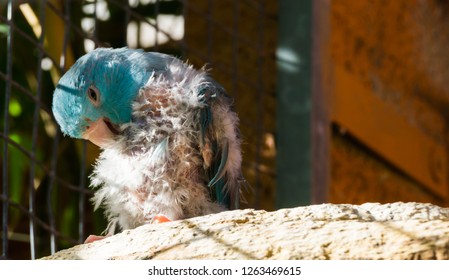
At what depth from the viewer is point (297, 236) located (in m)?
1.46

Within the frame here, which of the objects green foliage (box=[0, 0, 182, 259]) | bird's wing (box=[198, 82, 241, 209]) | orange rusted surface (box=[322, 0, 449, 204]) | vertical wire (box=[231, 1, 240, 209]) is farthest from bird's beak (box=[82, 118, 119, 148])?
orange rusted surface (box=[322, 0, 449, 204])

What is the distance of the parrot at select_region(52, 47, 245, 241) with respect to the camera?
6.50 feet

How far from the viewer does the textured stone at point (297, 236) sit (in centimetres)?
138

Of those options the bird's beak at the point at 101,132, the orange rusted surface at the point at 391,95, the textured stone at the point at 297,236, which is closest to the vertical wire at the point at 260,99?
the orange rusted surface at the point at 391,95

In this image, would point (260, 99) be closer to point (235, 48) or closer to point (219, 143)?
point (235, 48)

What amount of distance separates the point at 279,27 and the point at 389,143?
858mm

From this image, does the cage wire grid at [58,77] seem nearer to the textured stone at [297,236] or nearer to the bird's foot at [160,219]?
the bird's foot at [160,219]

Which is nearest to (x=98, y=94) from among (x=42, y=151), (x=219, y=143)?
(x=219, y=143)

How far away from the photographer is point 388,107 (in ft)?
14.3

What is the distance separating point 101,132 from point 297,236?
731 millimetres

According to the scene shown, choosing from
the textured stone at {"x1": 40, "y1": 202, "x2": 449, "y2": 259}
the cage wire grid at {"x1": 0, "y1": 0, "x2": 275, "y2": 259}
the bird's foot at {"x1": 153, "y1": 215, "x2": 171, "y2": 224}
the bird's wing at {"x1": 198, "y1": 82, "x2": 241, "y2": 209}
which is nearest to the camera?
the textured stone at {"x1": 40, "y1": 202, "x2": 449, "y2": 259}

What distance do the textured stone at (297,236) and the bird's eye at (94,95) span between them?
1.67 ft

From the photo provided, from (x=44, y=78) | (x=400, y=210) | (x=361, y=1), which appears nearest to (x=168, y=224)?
(x=400, y=210)

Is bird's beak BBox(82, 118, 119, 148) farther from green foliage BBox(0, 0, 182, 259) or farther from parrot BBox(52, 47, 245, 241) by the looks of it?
green foliage BBox(0, 0, 182, 259)
